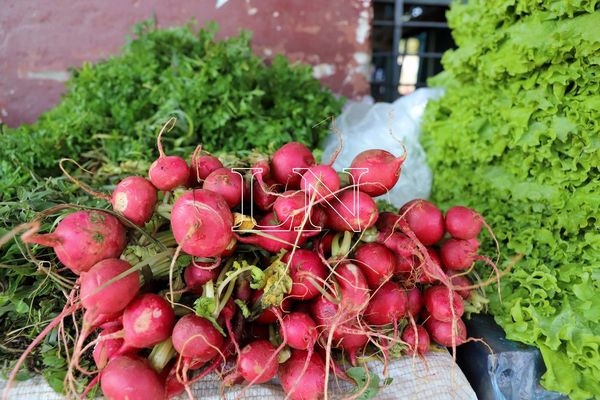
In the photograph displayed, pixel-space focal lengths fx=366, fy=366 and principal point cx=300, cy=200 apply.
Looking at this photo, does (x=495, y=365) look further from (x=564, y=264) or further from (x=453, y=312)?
(x=564, y=264)

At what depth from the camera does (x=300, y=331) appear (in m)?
1.04

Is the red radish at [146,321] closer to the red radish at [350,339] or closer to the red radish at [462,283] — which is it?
the red radish at [350,339]

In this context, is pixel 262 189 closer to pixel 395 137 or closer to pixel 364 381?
pixel 364 381

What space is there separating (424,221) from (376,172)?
0.83 feet

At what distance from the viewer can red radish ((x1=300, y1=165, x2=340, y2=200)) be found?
1072 millimetres

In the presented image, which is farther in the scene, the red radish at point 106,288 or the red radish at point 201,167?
the red radish at point 201,167

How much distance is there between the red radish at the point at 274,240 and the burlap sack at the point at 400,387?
429 millimetres

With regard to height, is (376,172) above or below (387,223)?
above

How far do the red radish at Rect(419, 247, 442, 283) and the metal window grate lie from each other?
87.2 inches

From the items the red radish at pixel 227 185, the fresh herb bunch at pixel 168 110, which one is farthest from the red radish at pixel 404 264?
the fresh herb bunch at pixel 168 110

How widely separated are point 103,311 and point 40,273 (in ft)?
1.22

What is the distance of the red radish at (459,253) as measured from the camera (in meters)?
1.25

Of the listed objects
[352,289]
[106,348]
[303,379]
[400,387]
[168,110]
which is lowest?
[400,387]

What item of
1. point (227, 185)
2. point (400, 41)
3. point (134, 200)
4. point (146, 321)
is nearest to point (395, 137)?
point (227, 185)
